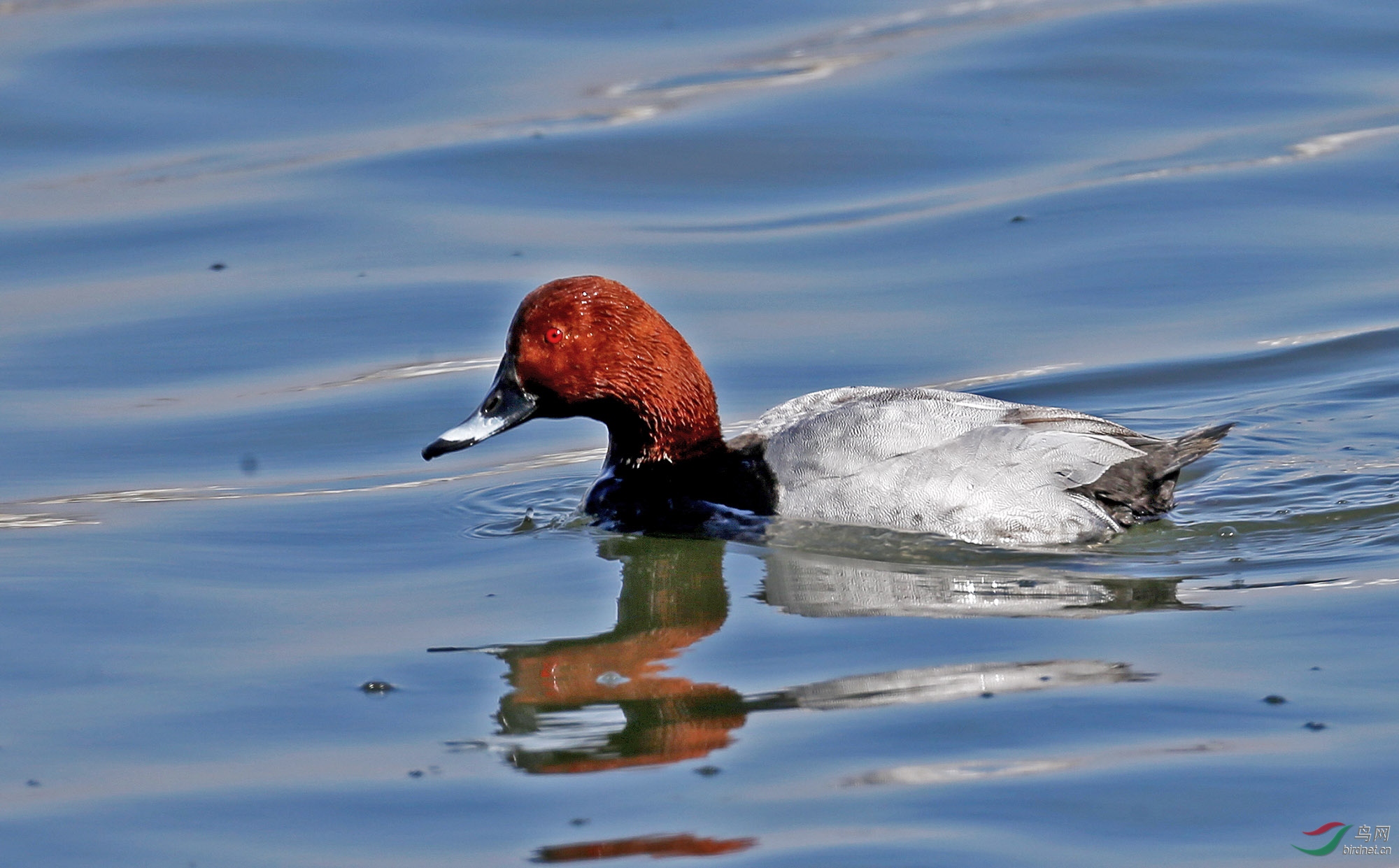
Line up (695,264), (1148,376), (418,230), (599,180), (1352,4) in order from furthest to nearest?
(1352,4)
(599,180)
(418,230)
(695,264)
(1148,376)

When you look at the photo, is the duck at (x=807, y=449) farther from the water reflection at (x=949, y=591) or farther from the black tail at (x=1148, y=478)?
the water reflection at (x=949, y=591)

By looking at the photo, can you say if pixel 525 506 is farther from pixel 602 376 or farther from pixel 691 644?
pixel 691 644

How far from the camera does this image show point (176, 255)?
10.1 metres

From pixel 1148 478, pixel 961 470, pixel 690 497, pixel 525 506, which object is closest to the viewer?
pixel 961 470

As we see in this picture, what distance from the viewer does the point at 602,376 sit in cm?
665

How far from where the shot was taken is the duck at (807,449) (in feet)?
20.3

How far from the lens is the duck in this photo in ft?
20.3

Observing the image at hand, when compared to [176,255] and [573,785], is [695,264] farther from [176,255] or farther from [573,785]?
[573,785]

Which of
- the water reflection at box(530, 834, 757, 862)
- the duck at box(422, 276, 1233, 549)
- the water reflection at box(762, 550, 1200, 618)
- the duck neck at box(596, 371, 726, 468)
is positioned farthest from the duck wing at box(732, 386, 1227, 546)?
the water reflection at box(530, 834, 757, 862)

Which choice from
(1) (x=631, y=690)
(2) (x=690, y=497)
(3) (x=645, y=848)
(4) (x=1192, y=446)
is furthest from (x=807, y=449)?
(3) (x=645, y=848)

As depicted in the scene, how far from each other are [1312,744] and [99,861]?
277cm

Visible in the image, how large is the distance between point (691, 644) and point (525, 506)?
5.91 ft

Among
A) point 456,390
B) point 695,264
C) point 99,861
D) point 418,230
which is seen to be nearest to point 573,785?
point 99,861

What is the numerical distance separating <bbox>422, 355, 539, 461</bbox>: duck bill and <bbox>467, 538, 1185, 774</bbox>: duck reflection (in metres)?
0.56
